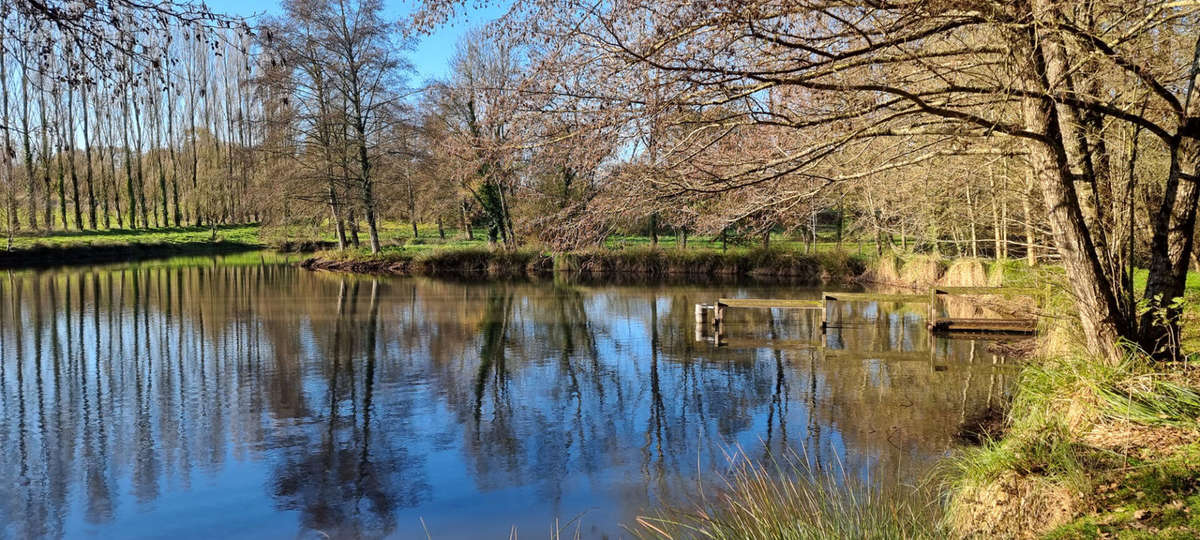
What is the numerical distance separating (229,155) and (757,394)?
54295 mm

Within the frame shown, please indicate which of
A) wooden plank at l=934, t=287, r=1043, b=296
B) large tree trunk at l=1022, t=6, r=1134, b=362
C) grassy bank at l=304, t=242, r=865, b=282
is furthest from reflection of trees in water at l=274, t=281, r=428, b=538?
grassy bank at l=304, t=242, r=865, b=282

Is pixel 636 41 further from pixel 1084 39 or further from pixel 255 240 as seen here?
pixel 255 240

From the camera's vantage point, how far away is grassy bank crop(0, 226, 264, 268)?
3494cm

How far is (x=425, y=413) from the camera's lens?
33.6 feet

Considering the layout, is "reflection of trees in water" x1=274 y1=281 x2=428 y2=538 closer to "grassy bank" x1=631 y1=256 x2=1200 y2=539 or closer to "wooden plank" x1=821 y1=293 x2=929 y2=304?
"grassy bank" x1=631 y1=256 x2=1200 y2=539

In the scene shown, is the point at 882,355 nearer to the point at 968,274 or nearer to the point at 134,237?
the point at 968,274

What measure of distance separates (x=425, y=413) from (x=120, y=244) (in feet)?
126

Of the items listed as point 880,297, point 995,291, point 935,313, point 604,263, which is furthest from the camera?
point 604,263

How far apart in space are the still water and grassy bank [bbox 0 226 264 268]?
18656 mm

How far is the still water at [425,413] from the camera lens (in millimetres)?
7109

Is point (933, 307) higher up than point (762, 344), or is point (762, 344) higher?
point (933, 307)

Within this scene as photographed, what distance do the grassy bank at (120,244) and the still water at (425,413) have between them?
734 inches

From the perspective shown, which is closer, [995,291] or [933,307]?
[995,291]

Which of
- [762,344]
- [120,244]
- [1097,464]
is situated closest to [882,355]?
[762,344]
